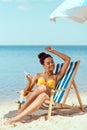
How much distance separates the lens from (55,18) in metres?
6.08

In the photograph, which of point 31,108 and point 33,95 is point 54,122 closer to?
point 31,108

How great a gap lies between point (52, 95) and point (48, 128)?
54 centimetres

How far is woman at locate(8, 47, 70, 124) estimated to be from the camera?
234 inches

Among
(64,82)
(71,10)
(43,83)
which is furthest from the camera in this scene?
(64,82)

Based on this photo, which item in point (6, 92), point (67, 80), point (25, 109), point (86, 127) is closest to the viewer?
point (86, 127)

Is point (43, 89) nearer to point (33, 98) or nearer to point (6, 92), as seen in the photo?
point (33, 98)

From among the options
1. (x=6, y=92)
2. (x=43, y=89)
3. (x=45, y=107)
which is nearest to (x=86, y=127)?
(x=43, y=89)

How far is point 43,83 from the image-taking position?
20.8 ft

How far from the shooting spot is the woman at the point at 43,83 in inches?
234

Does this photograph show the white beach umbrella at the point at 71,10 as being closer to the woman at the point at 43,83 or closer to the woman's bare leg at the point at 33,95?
the woman at the point at 43,83

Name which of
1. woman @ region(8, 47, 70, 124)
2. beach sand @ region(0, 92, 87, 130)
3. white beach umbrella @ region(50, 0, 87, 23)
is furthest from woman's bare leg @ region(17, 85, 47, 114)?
white beach umbrella @ region(50, 0, 87, 23)

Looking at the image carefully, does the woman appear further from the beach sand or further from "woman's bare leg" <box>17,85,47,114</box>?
the beach sand

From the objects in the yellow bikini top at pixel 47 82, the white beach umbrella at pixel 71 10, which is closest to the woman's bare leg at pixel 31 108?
the yellow bikini top at pixel 47 82

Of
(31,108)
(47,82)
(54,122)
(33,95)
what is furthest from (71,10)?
(54,122)
